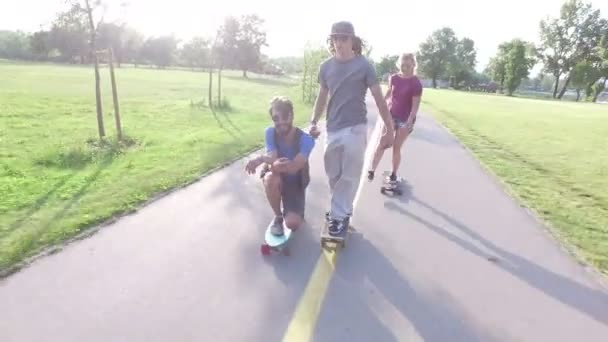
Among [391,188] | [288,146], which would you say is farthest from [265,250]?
[391,188]

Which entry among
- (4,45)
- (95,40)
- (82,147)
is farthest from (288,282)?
(4,45)

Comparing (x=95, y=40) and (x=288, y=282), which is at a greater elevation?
(x=95, y=40)

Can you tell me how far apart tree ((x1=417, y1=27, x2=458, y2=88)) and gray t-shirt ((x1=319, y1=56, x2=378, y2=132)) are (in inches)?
3946

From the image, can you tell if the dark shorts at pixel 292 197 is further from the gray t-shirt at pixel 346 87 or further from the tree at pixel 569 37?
the tree at pixel 569 37

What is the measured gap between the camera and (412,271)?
3977 millimetres

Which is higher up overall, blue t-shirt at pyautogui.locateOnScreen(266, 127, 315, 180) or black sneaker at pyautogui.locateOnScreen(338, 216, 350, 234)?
blue t-shirt at pyautogui.locateOnScreen(266, 127, 315, 180)

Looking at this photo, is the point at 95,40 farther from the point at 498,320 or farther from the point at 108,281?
the point at 498,320

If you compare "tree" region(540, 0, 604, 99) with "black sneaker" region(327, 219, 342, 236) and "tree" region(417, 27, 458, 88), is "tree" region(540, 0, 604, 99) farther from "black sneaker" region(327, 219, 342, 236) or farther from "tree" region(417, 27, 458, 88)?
"black sneaker" region(327, 219, 342, 236)

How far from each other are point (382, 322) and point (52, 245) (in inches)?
124

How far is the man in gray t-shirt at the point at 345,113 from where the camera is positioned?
420 cm

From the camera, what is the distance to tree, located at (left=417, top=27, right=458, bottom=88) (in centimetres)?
9938

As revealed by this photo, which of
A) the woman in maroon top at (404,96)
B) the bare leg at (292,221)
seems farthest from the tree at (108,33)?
the bare leg at (292,221)

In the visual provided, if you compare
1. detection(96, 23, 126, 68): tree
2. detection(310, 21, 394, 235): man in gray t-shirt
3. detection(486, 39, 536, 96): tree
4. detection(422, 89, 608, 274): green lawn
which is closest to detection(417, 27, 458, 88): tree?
detection(486, 39, 536, 96): tree

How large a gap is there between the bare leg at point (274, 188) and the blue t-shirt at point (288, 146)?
0.75 feet
